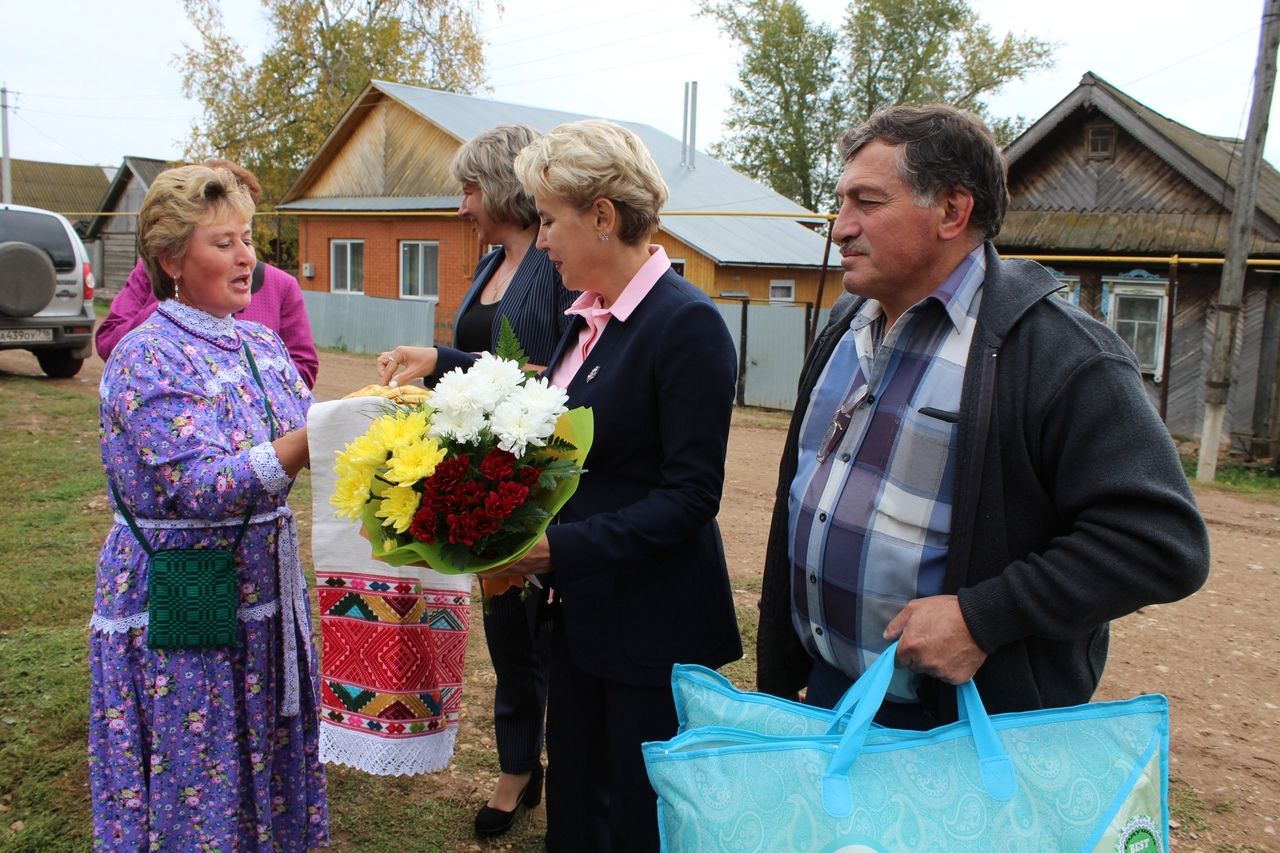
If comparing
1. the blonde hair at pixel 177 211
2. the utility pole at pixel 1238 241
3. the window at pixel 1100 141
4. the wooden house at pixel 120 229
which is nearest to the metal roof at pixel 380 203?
the wooden house at pixel 120 229

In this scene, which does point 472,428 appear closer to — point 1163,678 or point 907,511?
point 907,511

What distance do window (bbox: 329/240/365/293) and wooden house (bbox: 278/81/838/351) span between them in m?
0.03

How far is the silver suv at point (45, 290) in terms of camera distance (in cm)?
1116

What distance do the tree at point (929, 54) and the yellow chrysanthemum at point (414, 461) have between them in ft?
126

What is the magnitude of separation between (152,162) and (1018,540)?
41.6 metres

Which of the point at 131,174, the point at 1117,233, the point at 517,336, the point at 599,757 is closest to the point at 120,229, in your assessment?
the point at 131,174

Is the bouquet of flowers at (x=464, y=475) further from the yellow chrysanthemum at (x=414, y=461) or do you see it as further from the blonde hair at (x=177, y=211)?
the blonde hair at (x=177, y=211)

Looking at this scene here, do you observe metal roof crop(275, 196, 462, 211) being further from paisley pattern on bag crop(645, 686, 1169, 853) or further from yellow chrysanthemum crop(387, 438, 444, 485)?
paisley pattern on bag crop(645, 686, 1169, 853)

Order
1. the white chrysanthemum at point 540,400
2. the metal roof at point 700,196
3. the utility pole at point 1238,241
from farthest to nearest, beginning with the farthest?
the metal roof at point 700,196, the utility pole at point 1238,241, the white chrysanthemum at point 540,400

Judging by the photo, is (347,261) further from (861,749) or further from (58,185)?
(58,185)

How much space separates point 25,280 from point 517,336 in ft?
34.4

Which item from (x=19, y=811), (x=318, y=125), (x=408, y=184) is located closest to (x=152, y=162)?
(x=318, y=125)

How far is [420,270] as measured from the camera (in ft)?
75.5

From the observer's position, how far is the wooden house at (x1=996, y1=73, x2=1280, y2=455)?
1286cm
